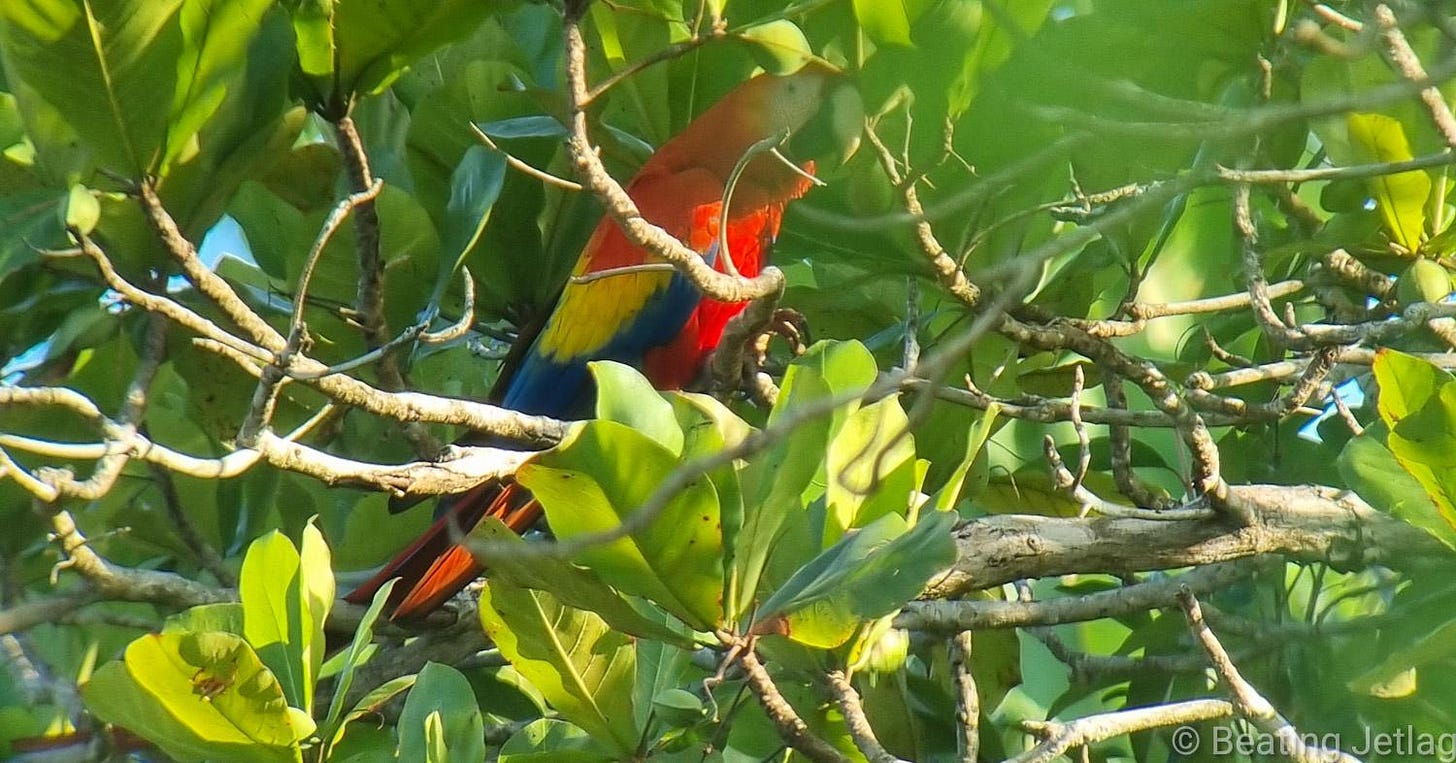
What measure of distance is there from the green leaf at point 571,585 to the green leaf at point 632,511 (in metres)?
0.01

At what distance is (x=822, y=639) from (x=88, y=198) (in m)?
0.99

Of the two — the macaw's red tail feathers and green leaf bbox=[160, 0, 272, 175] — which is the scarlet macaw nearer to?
the macaw's red tail feathers

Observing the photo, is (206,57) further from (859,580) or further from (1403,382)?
(1403,382)

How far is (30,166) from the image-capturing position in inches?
79.7

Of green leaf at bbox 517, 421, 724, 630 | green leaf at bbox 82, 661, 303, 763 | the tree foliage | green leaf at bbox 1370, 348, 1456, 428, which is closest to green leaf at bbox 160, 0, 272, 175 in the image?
the tree foliage

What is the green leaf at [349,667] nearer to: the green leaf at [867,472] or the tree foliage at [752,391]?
the tree foliage at [752,391]

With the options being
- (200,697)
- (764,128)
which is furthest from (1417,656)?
(764,128)

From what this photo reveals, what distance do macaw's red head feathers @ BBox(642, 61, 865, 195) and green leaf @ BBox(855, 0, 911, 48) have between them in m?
0.15

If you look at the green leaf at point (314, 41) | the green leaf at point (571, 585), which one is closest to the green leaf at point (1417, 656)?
the green leaf at point (571, 585)

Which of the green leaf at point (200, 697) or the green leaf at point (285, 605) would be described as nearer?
the green leaf at point (200, 697)

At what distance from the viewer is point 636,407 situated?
1.34 metres

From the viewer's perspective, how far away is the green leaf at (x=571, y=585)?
4.21 feet

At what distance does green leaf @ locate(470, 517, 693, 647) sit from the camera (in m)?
1.28

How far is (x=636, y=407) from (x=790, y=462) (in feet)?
0.54
